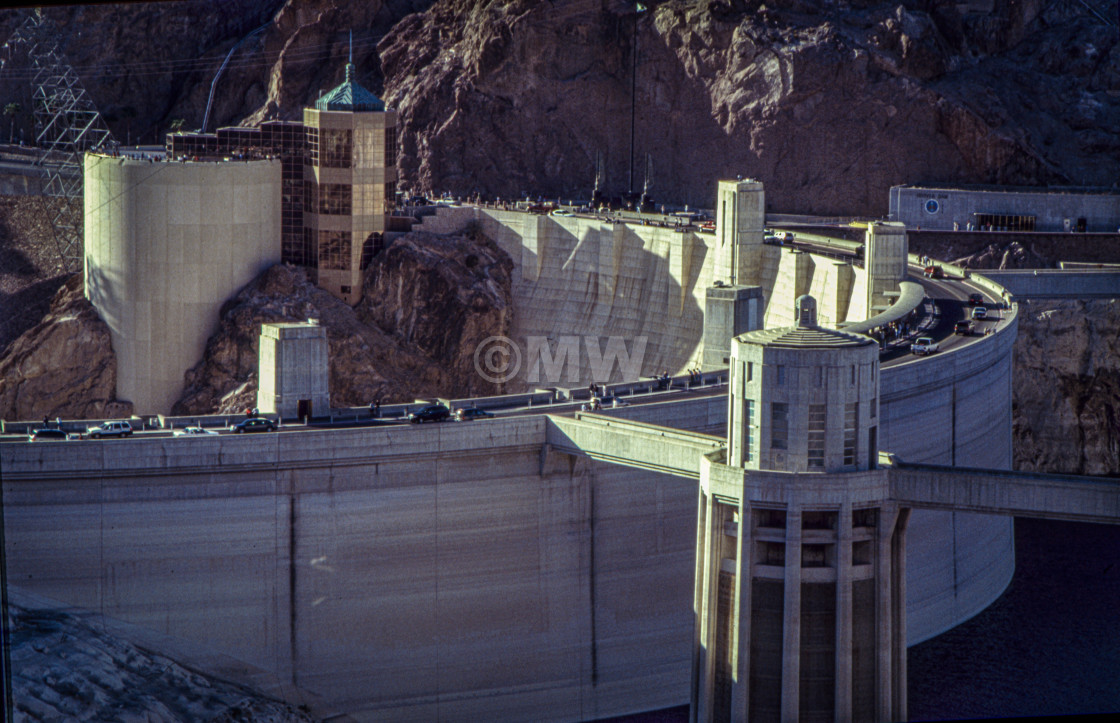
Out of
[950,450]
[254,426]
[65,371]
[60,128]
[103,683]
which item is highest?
[60,128]

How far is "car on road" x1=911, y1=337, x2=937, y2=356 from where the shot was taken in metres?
92.4

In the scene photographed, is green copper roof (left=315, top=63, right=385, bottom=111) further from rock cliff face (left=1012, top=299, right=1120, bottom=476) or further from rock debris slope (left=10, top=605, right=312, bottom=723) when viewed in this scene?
rock debris slope (left=10, top=605, right=312, bottom=723)

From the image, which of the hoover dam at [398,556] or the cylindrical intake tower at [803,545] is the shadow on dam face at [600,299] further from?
the cylindrical intake tower at [803,545]

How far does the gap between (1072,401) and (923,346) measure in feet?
128

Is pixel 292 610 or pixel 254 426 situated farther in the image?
pixel 254 426

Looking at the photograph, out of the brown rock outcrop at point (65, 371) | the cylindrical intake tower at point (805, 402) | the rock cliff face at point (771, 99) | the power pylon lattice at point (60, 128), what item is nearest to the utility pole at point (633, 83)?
the rock cliff face at point (771, 99)

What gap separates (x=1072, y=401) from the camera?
128 m

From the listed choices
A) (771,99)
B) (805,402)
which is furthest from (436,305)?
(805,402)

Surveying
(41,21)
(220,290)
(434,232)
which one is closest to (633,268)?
(434,232)

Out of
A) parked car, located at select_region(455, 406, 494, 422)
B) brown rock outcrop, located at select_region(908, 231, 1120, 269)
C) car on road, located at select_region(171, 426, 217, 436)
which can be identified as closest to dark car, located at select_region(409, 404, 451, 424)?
parked car, located at select_region(455, 406, 494, 422)

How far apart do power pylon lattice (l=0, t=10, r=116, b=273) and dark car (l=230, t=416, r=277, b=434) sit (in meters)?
Result: 70.6

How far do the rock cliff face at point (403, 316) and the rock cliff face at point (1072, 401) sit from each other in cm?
3441

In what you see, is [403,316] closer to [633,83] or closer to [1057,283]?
[633,83]

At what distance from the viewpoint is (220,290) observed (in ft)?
389
